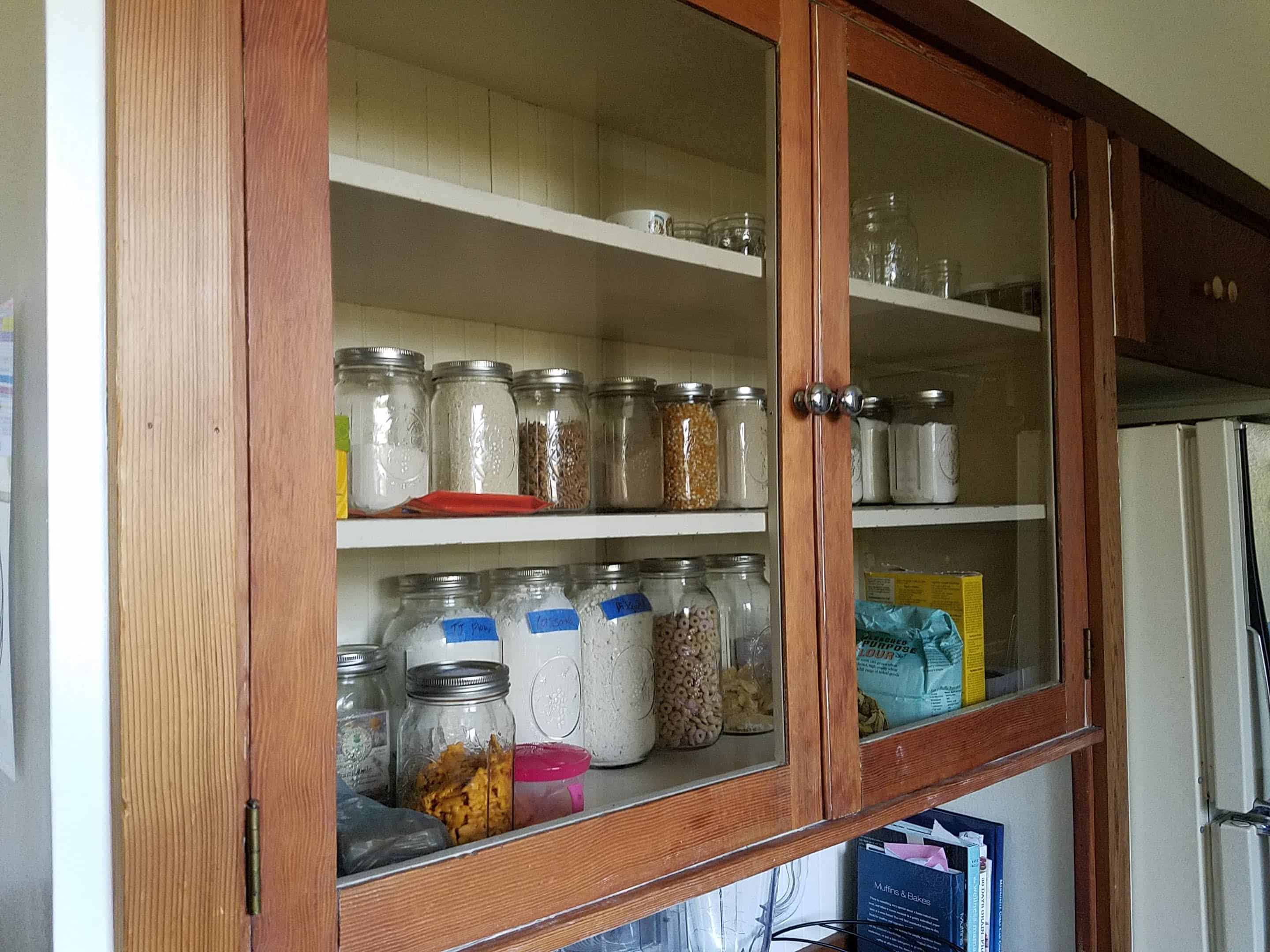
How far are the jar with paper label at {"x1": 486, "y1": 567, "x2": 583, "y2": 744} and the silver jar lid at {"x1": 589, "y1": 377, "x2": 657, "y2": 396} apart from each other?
0.19m

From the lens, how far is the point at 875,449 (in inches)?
42.0

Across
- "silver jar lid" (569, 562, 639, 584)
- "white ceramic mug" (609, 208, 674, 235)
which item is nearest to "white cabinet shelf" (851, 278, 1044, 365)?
"white ceramic mug" (609, 208, 674, 235)

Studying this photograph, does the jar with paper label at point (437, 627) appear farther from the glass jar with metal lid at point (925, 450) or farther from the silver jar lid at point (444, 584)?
the glass jar with metal lid at point (925, 450)

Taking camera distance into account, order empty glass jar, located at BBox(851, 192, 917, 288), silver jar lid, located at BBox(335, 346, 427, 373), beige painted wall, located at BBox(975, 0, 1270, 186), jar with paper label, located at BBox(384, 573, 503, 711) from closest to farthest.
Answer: silver jar lid, located at BBox(335, 346, 427, 373), jar with paper label, located at BBox(384, 573, 503, 711), empty glass jar, located at BBox(851, 192, 917, 288), beige painted wall, located at BBox(975, 0, 1270, 186)

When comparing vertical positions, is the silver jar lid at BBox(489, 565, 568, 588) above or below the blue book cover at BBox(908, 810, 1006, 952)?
above

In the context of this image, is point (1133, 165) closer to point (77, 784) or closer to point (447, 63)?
point (447, 63)

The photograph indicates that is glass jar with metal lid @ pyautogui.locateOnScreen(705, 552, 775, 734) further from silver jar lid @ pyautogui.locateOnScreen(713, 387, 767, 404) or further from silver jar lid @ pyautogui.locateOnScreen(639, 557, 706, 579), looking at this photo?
silver jar lid @ pyautogui.locateOnScreen(713, 387, 767, 404)

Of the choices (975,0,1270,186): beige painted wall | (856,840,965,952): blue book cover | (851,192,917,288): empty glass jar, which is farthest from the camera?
(975,0,1270,186): beige painted wall

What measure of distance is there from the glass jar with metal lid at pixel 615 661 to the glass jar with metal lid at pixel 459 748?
0.36ft

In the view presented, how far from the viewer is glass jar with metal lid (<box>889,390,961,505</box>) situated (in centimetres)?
112

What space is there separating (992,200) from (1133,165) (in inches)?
13.1

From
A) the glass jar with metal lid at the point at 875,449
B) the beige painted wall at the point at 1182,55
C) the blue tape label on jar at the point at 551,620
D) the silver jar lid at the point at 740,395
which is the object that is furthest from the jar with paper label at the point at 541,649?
the beige painted wall at the point at 1182,55

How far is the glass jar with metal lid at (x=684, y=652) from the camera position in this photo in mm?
929

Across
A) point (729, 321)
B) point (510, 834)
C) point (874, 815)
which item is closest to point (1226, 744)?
point (874, 815)
